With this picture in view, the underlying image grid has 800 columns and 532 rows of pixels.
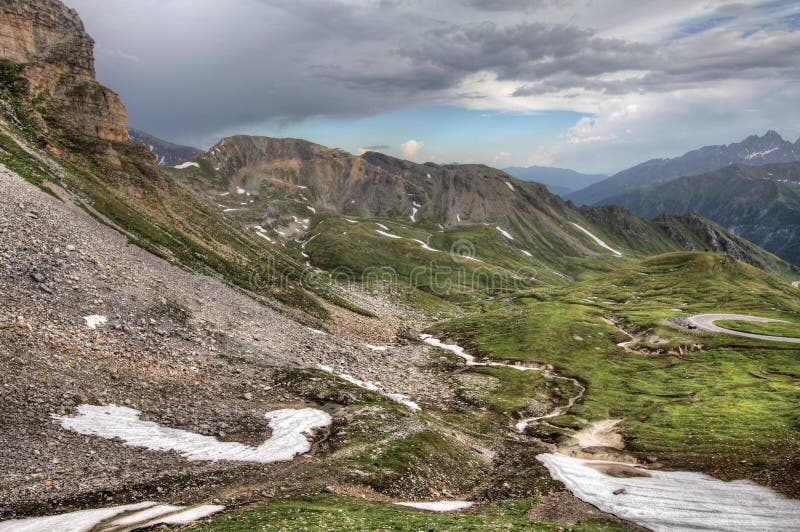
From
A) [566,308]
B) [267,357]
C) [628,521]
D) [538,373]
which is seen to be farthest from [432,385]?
[566,308]

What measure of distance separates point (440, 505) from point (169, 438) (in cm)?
2558

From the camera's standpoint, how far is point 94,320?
56.7m

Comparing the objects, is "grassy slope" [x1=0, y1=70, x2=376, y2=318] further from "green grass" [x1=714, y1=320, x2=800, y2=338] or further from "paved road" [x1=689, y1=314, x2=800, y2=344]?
"green grass" [x1=714, y1=320, x2=800, y2=338]

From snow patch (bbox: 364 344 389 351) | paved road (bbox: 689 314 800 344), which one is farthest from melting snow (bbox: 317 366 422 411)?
paved road (bbox: 689 314 800 344)

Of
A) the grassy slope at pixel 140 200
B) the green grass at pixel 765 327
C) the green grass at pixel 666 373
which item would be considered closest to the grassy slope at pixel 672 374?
the green grass at pixel 666 373

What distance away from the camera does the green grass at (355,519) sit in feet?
101

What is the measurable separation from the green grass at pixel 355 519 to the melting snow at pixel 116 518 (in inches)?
74.3

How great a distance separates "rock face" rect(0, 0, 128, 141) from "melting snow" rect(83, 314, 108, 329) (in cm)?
8992

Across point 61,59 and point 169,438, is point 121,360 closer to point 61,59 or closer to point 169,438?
point 169,438

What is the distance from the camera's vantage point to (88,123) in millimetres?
125750

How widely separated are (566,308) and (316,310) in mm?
101775

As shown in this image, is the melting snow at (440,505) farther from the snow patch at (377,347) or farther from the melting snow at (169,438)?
the snow patch at (377,347)

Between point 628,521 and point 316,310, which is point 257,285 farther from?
point 628,521

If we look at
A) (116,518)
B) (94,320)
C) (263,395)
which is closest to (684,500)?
(263,395)
